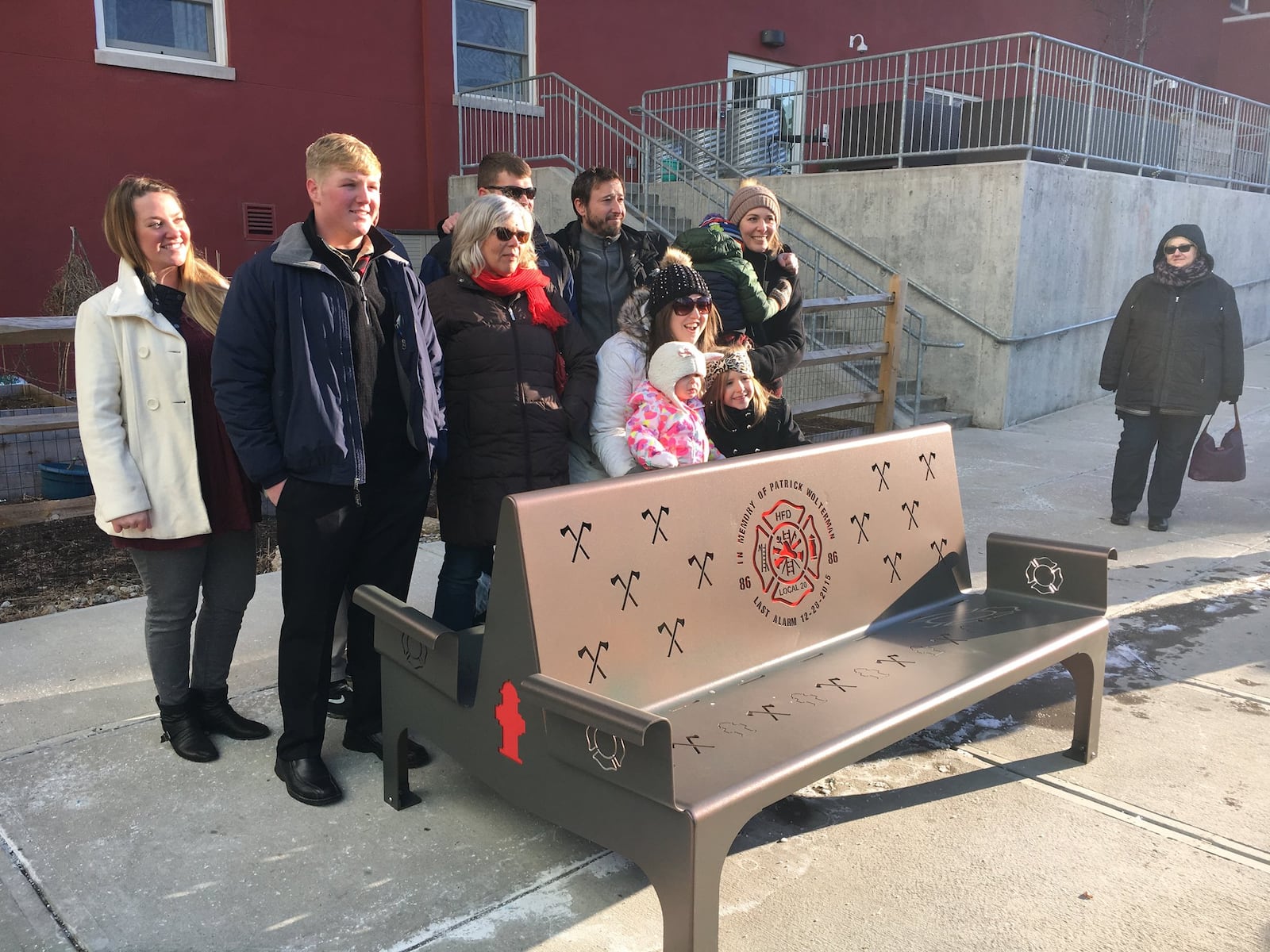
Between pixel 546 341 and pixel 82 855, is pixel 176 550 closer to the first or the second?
pixel 82 855

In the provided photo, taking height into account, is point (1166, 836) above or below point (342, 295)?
below

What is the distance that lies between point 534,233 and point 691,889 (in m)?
2.67

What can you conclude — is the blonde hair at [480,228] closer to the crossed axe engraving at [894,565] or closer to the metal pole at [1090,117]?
the crossed axe engraving at [894,565]

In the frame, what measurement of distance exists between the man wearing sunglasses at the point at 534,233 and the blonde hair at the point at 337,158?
0.91 metres

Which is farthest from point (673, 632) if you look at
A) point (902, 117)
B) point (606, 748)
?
point (902, 117)

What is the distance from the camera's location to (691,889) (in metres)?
2.03

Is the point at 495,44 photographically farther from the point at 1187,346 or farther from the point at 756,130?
the point at 1187,346

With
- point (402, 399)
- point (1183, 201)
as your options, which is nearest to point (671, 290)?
point (402, 399)

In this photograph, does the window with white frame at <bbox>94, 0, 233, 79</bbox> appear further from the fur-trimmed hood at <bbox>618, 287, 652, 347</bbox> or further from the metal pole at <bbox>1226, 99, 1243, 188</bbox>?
the metal pole at <bbox>1226, 99, 1243, 188</bbox>

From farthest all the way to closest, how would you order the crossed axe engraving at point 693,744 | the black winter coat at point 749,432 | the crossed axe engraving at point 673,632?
the black winter coat at point 749,432
the crossed axe engraving at point 673,632
the crossed axe engraving at point 693,744

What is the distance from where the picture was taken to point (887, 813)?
9.66 ft

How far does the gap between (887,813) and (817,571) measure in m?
0.75

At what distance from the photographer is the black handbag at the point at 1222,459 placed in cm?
606

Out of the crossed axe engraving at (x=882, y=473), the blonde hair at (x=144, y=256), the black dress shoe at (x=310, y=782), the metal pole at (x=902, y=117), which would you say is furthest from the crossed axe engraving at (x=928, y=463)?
the metal pole at (x=902, y=117)
